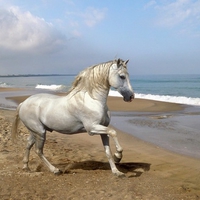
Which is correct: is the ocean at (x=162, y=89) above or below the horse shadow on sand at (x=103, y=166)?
below

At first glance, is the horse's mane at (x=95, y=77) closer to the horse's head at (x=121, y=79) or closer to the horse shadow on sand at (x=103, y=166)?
the horse's head at (x=121, y=79)

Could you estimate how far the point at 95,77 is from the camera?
5.04 metres

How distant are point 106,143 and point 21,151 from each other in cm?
315

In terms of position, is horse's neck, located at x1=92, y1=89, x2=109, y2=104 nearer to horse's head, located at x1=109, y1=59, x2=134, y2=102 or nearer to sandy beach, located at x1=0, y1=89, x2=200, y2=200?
horse's head, located at x1=109, y1=59, x2=134, y2=102

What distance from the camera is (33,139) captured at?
19.0 ft

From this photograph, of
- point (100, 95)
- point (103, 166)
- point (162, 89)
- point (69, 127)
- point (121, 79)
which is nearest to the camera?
point (121, 79)

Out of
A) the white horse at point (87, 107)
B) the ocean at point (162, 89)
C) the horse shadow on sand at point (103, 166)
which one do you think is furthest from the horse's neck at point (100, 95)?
the ocean at point (162, 89)

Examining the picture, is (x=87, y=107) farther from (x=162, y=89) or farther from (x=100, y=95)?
(x=162, y=89)

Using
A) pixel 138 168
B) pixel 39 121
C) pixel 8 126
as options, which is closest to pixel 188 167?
pixel 138 168

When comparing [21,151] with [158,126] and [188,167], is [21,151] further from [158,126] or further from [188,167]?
[158,126]

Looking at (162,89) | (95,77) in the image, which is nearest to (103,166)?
(95,77)

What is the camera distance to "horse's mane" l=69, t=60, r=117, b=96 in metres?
4.98

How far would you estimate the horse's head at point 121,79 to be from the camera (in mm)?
4852

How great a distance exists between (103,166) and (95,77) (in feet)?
7.31
